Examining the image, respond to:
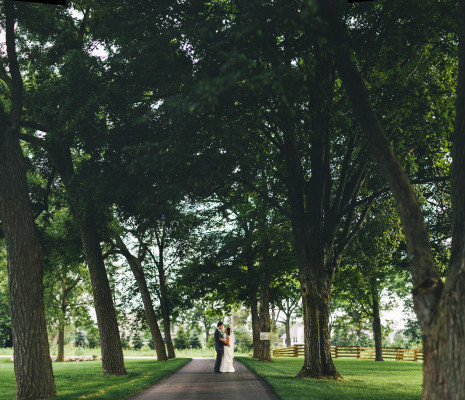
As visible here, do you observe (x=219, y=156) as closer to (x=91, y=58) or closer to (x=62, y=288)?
(x=91, y=58)

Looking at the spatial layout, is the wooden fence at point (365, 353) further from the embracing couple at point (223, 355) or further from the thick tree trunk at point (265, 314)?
the embracing couple at point (223, 355)

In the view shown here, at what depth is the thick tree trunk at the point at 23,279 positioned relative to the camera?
10.9 meters

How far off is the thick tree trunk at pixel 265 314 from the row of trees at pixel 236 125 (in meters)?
11.3

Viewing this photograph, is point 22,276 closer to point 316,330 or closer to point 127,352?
point 316,330

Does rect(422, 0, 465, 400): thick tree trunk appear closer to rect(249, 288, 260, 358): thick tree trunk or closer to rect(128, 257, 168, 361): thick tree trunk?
rect(249, 288, 260, 358): thick tree trunk

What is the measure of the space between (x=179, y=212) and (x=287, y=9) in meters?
7.91

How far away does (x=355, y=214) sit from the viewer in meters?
18.4

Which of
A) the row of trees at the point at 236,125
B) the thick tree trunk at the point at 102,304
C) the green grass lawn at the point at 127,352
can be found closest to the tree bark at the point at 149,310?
the row of trees at the point at 236,125

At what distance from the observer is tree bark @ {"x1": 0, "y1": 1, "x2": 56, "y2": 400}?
10906mm

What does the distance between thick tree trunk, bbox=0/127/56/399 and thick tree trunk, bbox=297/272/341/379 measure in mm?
7839

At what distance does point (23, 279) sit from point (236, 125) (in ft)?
19.9

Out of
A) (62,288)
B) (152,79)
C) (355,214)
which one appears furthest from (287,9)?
(62,288)

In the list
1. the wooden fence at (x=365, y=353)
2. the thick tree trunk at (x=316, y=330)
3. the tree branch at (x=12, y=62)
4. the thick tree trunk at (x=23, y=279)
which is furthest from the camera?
the wooden fence at (x=365, y=353)

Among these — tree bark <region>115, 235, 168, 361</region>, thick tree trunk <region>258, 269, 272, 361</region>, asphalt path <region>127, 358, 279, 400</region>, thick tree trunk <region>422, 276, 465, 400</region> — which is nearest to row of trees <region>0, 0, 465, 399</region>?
thick tree trunk <region>422, 276, 465, 400</region>
